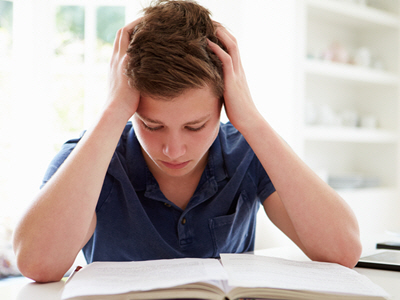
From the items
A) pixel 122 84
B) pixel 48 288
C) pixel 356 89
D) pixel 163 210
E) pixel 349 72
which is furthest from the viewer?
pixel 356 89

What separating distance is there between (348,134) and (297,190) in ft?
7.79

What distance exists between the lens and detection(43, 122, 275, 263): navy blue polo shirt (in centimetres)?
107

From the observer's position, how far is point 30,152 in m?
2.46

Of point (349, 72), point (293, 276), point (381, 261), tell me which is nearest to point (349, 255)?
point (381, 261)

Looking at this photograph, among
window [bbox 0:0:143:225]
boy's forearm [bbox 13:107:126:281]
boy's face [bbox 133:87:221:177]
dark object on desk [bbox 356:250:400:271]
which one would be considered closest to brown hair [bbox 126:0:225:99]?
boy's face [bbox 133:87:221:177]

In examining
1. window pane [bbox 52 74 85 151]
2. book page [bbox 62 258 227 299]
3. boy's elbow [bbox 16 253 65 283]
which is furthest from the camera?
window pane [bbox 52 74 85 151]

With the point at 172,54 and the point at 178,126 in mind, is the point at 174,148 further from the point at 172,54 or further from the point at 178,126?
the point at 172,54

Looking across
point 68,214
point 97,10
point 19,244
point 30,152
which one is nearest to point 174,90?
point 68,214

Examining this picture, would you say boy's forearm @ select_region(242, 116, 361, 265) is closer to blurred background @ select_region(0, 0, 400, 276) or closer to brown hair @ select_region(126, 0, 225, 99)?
brown hair @ select_region(126, 0, 225, 99)

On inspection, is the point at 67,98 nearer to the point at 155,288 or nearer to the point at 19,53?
the point at 19,53

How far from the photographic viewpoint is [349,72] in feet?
10.2

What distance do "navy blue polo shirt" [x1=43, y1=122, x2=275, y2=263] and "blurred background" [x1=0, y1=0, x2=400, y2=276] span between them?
1.42 m

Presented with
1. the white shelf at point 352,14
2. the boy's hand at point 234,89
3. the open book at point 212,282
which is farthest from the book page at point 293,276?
the white shelf at point 352,14

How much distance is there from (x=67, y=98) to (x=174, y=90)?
2.00 meters
